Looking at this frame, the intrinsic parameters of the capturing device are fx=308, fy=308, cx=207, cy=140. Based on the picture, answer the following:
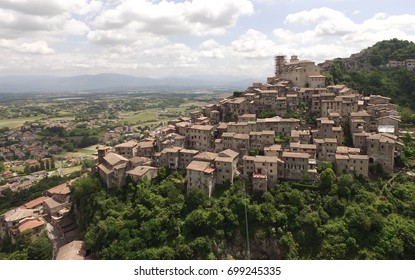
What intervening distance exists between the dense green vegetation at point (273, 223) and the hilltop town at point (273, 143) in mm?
1897

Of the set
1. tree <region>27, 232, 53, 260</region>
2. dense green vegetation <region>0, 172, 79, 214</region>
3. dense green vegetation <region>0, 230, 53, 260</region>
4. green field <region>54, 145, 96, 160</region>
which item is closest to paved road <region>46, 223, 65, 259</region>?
dense green vegetation <region>0, 230, 53, 260</region>

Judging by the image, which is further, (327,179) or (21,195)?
(21,195)

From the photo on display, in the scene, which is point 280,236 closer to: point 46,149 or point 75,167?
point 75,167

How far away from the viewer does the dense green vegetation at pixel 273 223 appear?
29062mm

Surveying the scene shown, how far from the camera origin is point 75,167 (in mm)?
76875

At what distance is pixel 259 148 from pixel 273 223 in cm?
1162

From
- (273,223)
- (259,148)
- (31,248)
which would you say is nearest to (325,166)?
(259,148)

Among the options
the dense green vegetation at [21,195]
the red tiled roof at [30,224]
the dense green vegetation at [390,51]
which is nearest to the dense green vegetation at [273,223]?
the red tiled roof at [30,224]

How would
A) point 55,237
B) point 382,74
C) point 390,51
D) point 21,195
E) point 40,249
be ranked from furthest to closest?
point 390,51
point 382,74
point 21,195
point 55,237
point 40,249


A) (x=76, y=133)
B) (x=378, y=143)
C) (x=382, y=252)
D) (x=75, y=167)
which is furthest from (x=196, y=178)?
(x=76, y=133)

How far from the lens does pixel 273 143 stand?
3994cm

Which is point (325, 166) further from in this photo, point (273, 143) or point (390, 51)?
point (390, 51)

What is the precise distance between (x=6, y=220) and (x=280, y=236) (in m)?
34.2

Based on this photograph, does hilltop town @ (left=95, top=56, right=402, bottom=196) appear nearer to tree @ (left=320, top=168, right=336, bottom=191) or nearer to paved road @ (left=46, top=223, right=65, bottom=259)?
tree @ (left=320, top=168, right=336, bottom=191)
